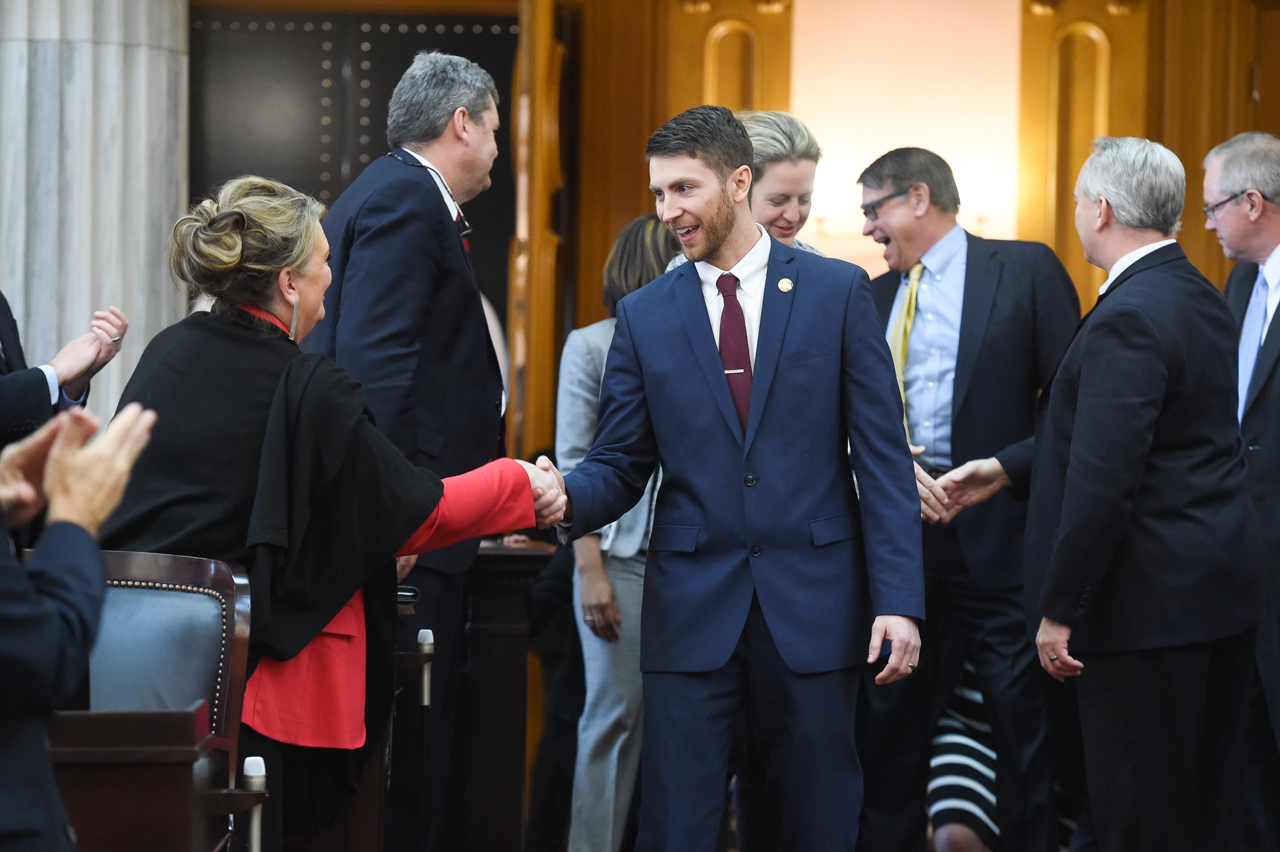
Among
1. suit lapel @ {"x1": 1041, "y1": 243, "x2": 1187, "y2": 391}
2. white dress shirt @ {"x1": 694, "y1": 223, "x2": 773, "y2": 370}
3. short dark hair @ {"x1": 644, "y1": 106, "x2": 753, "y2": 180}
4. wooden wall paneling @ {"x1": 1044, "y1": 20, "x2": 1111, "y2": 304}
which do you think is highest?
wooden wall paneling @ {"x1": 1044, "y1": 20, "x2": 1111, "y2": 304}

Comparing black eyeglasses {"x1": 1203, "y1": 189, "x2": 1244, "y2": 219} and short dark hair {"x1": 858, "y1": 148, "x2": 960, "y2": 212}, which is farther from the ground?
short dark hair {"x1": 858, "y1": 148, "x2": 960, "y2": 212}

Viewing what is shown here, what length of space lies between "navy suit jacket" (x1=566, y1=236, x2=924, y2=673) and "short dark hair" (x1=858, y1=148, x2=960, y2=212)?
1040 mm

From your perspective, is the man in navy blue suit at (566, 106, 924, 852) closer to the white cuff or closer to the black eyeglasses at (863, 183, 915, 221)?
the black eyeglasses at (863, 183, 915, 221)

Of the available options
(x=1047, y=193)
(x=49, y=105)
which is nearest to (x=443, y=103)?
(x=49, y=105)

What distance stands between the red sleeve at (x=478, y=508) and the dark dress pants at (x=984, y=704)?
1123 mm

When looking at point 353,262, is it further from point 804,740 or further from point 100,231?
point 100,231

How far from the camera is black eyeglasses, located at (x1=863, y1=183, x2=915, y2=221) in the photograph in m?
3.32

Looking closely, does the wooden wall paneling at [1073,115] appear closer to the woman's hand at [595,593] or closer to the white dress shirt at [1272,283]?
the white dress shirt at [1272,283]

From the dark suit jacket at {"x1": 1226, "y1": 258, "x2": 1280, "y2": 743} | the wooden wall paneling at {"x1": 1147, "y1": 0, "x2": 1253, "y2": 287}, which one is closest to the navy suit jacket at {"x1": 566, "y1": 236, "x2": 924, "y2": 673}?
the dark suit jacket at {"x1": 1226, "y1": 258, "x2": 1280, "y2": 743}

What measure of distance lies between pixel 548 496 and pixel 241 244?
0.71m

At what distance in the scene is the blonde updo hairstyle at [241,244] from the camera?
7.06 feet

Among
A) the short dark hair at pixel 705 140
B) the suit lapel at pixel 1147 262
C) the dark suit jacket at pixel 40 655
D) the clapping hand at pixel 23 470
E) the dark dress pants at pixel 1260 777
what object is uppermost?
the short dark hair at pixel 705 140

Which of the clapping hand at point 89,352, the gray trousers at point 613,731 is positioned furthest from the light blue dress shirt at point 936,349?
the clapping hand at point 89,352

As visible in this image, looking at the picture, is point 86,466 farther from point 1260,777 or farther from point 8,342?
point 1260,777
